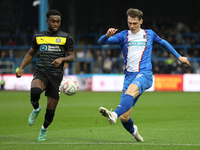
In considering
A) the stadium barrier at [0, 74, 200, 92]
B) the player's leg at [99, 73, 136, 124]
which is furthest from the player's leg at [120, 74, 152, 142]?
the stadium barrier at [0, 74, 200, 92]

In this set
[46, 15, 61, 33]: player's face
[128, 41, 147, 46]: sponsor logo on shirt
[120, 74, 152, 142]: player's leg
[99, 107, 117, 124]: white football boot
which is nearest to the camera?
[99, 107, 117, 124]: white football boot

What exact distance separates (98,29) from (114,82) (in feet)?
28.3

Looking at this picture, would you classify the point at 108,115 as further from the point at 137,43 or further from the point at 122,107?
the point at 137,43

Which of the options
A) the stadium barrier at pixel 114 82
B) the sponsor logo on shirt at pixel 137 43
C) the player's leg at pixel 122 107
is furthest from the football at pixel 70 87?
the stadium barrier at pixel 114 82

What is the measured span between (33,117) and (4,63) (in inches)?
805

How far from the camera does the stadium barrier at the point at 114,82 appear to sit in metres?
22.7

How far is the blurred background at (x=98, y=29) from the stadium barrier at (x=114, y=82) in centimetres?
141

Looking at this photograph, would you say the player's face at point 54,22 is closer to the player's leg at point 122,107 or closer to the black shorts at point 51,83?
the black shorts at point 51,83

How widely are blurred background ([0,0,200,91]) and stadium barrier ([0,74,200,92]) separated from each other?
4.64ft

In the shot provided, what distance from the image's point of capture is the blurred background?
25594 millimetres

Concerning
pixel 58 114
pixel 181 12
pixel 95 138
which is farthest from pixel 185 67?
pixel 95 138

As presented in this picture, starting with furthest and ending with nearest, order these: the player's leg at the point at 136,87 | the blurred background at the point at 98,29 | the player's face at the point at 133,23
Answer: the blurred background at the point at 98,29 < the player's face at the point at 133,23 < the player's leg at the point at 136,87

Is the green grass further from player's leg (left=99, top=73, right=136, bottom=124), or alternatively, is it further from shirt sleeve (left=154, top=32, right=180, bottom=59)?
shirt sleeve (left=154, top=32, right=180, bottom=59)

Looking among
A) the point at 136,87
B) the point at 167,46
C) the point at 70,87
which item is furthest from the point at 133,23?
the point at 70,87
